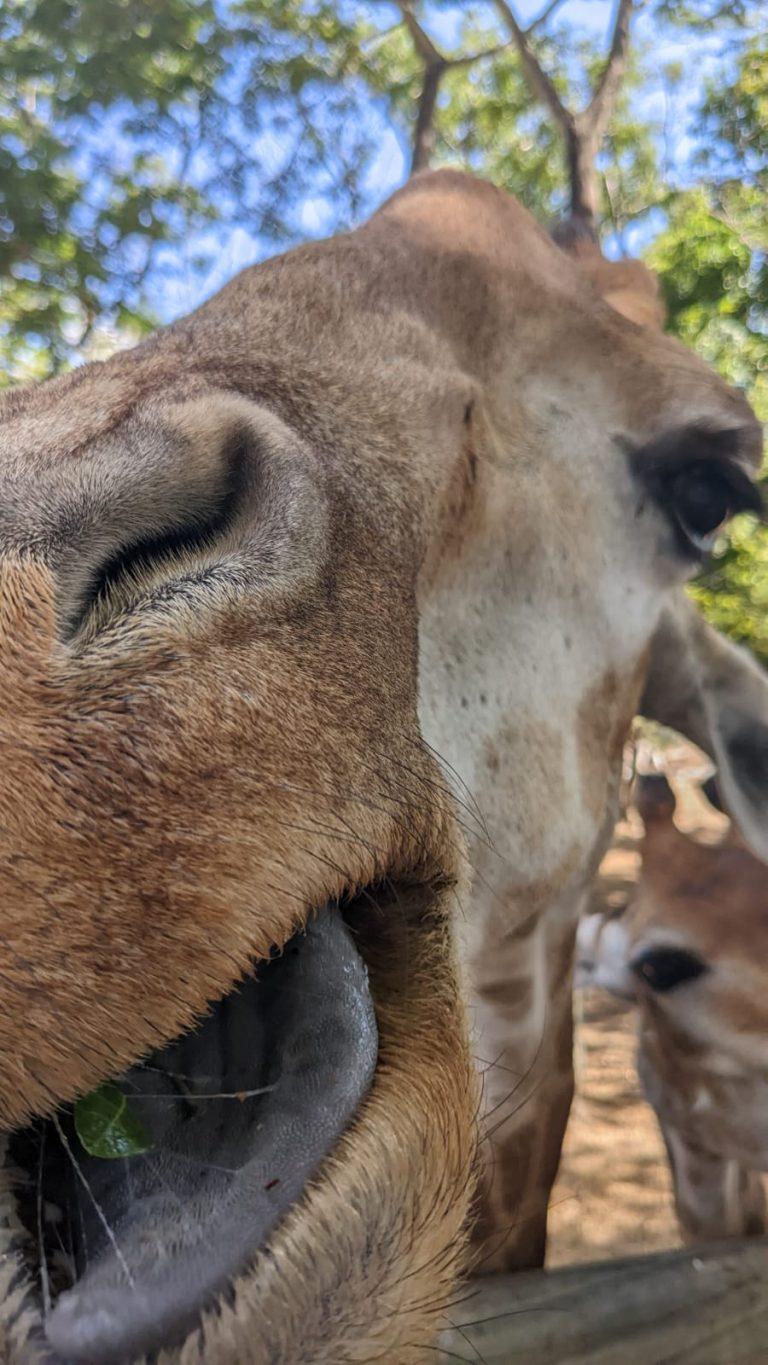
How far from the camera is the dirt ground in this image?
3.44m

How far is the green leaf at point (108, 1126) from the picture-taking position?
0.60 m

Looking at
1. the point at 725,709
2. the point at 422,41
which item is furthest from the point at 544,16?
the point at 725,709

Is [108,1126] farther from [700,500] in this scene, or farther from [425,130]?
[425,130]

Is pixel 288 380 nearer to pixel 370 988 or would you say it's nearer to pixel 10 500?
pixel 10 500

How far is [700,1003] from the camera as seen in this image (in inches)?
81.7

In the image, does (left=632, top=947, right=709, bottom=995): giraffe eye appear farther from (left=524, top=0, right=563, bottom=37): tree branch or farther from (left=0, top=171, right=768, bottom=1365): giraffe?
(left=524, top=0, right=563, bottom=37): tree branch

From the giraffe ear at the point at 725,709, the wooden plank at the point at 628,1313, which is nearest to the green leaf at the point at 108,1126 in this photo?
the wooden plank at the point at 628,1313

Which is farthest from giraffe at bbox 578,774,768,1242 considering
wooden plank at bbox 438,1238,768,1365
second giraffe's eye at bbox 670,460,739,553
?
second giraffe's eye at bbox 670,460,739,553

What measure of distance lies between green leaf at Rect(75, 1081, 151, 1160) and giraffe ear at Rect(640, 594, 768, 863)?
1519 millimetres

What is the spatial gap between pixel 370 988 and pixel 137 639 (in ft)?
1.13

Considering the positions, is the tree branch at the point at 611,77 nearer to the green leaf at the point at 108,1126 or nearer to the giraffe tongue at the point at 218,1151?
the giraffe tongue at the point at 218,1151

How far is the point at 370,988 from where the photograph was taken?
78cm

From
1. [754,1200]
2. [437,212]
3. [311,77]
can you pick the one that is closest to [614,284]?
[437,212]

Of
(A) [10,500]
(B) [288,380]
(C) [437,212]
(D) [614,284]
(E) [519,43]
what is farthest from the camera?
(E) [519,43]
